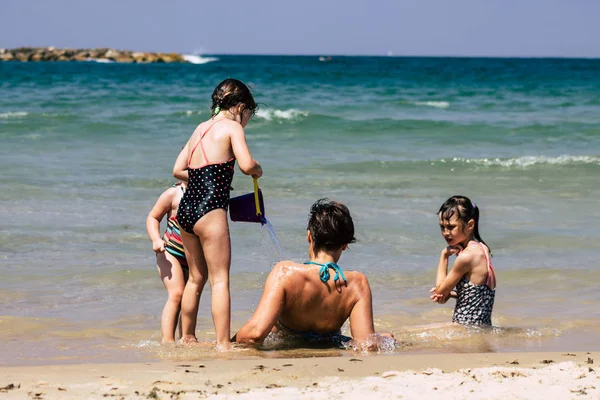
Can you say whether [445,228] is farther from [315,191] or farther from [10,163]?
[10,163]

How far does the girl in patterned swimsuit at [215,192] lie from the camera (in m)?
4.29

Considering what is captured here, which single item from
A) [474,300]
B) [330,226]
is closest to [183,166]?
[330,226]

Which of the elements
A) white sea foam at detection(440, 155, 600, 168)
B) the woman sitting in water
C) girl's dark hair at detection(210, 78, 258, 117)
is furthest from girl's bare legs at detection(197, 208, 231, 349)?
white sea foam at detection(440, 155, 600, 168)

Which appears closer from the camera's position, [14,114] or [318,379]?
[318,379]

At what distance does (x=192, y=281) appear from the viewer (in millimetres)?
4461

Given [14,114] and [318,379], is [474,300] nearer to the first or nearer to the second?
[318,379]

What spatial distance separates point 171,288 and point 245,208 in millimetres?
635

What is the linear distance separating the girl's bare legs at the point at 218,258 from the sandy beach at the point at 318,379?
34cm

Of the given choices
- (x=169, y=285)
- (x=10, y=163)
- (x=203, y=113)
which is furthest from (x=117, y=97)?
(x=169, y=285)

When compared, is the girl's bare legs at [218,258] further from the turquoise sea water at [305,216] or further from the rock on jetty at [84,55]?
the rock on jetty at [84,55]

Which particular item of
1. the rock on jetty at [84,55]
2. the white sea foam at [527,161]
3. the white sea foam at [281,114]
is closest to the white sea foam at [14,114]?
the white sea foam at [281,114]

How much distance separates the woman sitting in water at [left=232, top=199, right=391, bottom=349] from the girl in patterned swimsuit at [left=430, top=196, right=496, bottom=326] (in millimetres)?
707

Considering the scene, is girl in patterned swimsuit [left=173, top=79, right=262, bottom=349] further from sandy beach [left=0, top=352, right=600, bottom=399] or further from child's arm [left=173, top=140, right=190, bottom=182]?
sandy beach [left=0, top=352, right=600, bottom=399]

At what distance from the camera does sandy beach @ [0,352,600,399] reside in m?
3.42
